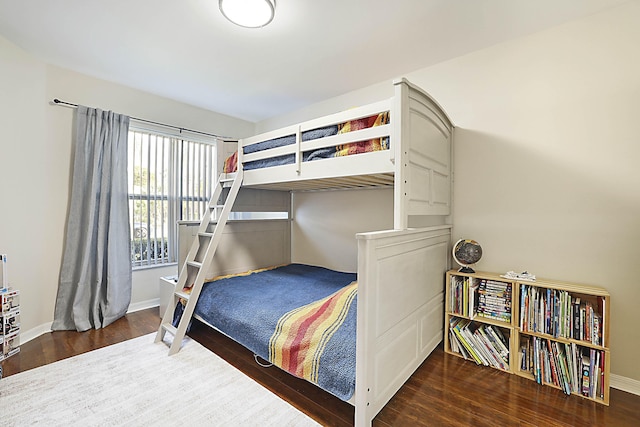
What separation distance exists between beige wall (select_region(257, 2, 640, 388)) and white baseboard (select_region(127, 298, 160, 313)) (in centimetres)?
354

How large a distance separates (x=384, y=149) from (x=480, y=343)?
1655 millimetres

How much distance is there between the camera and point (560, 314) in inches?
72.8

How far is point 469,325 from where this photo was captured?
2.30 metres

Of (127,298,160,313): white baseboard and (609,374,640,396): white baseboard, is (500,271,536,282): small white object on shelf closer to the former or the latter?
(609,374,640,396): white baseboard

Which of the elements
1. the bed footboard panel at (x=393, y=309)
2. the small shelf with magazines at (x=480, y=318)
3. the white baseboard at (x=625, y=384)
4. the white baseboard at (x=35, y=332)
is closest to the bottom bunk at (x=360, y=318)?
the bed footboard panel at (x=393, y=309)

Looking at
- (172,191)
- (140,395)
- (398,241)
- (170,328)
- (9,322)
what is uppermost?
(172,191)

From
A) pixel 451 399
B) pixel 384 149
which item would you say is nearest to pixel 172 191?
pixel 384 149

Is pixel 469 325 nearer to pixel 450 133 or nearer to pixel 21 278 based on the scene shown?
pixel 450 133

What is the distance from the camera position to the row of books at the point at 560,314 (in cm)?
174

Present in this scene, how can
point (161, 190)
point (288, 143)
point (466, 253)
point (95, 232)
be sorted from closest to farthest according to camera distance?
point (466, 253) < point (288, 143) < point (95, 232) < point (161, 190)

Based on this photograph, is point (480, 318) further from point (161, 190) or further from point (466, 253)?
point (161, 190)

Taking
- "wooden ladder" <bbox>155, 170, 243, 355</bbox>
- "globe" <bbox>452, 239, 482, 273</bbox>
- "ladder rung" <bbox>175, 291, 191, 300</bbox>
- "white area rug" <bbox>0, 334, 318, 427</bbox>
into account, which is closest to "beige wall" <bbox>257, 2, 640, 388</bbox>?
"globe" <bbox>452, 239, 482, 273</bbox>

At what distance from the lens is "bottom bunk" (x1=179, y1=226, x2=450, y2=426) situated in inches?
56.2

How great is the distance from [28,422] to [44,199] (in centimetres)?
200
